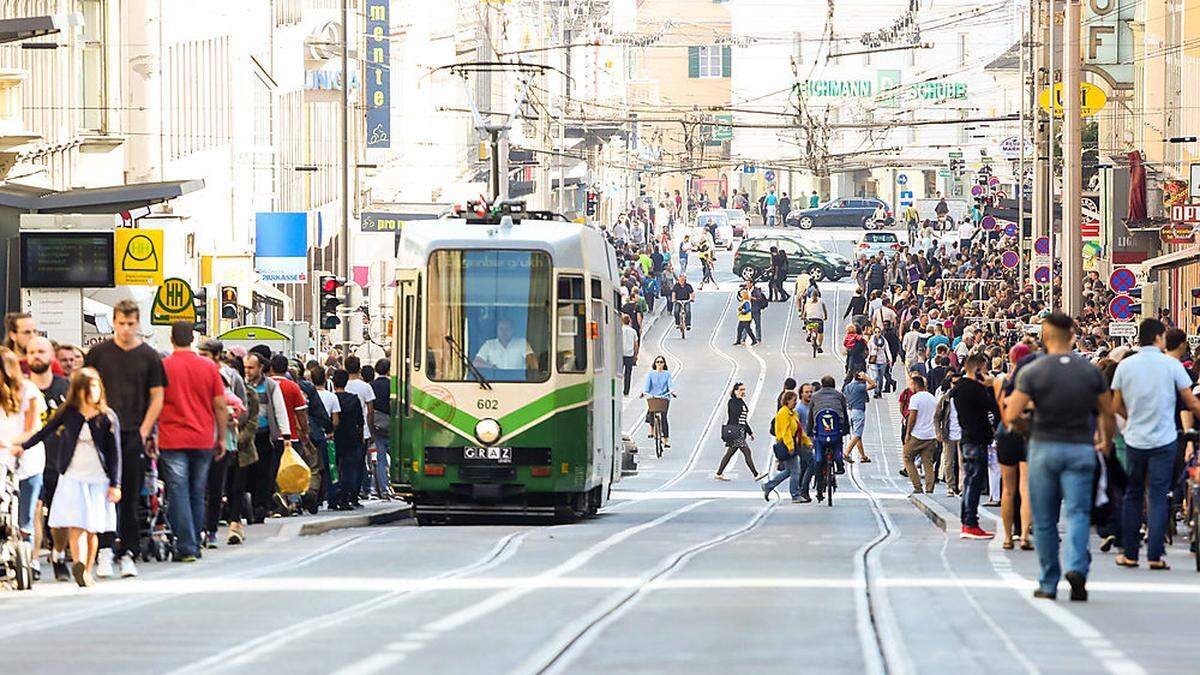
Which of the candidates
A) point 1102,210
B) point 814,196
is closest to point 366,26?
point 1102,210

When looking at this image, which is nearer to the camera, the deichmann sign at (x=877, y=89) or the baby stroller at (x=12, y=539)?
the baby stroller at (x=12, y=539)

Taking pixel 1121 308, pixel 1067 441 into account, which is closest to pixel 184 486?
pixel 1067 441

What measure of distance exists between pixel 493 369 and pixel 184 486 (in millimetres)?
6963

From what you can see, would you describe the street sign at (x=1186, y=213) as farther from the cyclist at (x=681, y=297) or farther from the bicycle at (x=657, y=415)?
the cyclist at (x=681, y=297)

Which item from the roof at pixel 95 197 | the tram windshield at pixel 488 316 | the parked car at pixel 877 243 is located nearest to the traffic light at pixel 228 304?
the roof at pixel 95 197

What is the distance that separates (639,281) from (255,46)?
20310mm

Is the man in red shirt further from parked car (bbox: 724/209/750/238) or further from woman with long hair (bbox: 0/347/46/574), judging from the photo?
parked car (bbox: 724/209/750/238)

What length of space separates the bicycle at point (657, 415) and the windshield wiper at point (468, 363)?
23561mm

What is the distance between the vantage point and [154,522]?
18609 millimetres

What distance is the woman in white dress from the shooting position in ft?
53.8

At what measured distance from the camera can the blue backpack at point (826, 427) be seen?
33.6m

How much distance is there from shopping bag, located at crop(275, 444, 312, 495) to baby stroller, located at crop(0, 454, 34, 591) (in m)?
7.32

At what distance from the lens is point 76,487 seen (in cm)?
1644

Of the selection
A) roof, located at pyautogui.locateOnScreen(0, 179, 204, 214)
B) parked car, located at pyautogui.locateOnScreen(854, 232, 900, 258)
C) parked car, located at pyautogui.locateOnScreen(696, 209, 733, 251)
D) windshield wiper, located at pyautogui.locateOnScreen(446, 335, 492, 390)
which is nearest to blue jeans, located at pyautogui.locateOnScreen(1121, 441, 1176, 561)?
windshield wiper, located at pyautogui.locateOnScreen(446, 335, 492, 390)
